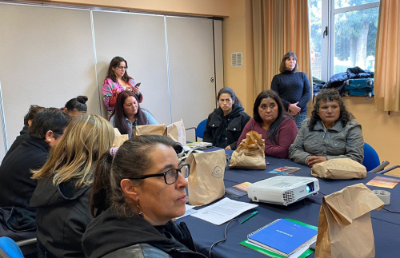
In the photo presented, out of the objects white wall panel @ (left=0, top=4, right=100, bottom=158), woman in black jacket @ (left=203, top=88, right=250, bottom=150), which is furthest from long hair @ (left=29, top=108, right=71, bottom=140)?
white wall panel @ (left=0, top=4, right=100, bottom=158)

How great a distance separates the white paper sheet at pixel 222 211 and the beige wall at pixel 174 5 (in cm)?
336

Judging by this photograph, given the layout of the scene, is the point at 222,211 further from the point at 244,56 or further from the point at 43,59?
the point at 244,56

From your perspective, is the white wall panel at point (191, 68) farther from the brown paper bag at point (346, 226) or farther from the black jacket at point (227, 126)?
the brown paper bag at point (346, 226)

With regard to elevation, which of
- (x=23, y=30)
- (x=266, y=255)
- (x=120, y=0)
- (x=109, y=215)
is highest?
(x=120, y=0)

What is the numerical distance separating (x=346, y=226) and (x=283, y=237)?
0.92 feet

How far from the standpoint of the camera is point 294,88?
439 centimetres

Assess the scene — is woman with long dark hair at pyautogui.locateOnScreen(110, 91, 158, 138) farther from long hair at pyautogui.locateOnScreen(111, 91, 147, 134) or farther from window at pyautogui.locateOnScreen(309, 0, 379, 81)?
window at pyautogui.locateOnScreen(309, 0, 379, 81)

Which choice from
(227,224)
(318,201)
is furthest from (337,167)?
→ (227,224)

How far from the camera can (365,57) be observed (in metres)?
4.32

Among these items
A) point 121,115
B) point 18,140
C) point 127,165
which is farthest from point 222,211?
point 121,115

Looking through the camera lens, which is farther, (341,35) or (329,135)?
(341,35)

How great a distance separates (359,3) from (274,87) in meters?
1.51

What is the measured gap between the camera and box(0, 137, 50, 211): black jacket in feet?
6.48

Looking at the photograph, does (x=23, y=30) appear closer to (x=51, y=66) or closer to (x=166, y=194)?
(x=51, y=66)
